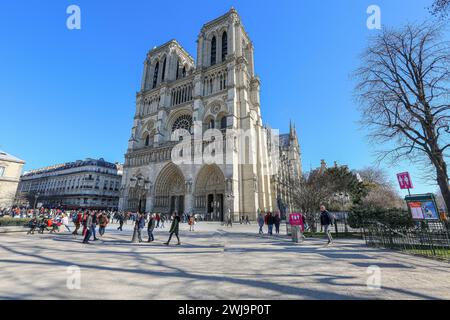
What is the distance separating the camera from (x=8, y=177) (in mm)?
31734

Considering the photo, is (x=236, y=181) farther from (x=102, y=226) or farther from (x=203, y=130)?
(x=102, y=226)

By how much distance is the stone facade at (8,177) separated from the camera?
1227 inches

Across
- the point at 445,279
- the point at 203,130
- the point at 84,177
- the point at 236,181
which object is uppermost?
the point at 203,130

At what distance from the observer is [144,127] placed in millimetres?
39562

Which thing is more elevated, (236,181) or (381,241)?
(236,181)

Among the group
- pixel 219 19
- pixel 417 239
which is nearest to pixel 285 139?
pixel 219 19

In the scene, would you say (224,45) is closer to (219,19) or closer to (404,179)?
(219,19)

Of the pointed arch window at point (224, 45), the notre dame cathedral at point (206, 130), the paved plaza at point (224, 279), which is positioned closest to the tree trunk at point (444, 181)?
the paved plaza at point (224, 279)

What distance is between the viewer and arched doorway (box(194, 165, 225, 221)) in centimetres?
2848

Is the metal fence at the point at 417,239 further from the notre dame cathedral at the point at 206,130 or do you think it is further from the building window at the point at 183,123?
the building window at the point at 183,123

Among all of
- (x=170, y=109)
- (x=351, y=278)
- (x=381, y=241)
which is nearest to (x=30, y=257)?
(x=351, y=278)

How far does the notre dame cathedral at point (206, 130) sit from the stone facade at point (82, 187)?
59.2 feet

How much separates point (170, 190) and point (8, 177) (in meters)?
24.8

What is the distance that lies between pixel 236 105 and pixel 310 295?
2946cm
